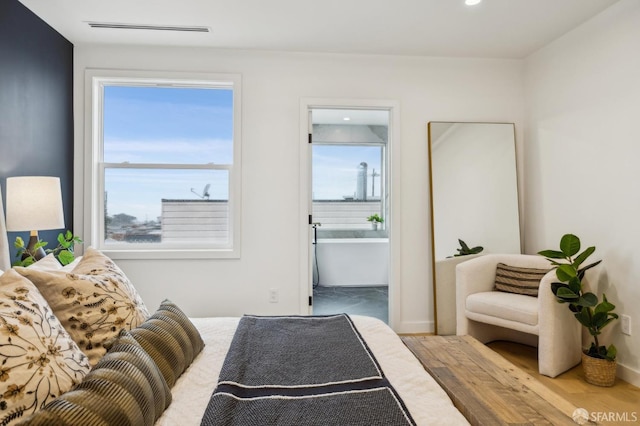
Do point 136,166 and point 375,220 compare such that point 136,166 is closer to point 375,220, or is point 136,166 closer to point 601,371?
point 375,220

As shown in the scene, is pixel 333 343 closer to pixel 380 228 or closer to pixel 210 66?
pixel 210 66

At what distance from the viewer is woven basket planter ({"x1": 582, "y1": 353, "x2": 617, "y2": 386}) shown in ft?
8.09

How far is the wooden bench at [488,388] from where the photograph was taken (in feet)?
3.73

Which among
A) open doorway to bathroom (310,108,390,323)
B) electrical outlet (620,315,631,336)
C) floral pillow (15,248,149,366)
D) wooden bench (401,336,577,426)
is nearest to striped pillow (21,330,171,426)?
floral pillow (15,248,149,366)

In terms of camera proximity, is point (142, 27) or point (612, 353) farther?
point (142, 27)

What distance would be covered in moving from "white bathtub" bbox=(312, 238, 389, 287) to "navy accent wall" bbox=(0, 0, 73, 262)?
3222 mm

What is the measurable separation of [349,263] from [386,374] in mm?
4158

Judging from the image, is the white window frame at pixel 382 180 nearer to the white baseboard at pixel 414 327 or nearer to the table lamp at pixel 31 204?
the white baseboard at pixel 414 327

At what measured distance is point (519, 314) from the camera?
2703 millimetres

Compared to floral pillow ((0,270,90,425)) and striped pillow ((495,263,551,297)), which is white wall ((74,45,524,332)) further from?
floral pillow ((0,270,90,425))

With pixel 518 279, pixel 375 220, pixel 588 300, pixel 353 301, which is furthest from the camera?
pixel 375 220

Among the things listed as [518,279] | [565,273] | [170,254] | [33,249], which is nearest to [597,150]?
[565,273]

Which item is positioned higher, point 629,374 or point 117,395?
point 117,395

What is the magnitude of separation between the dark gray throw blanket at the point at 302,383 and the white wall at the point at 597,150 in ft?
6.89
